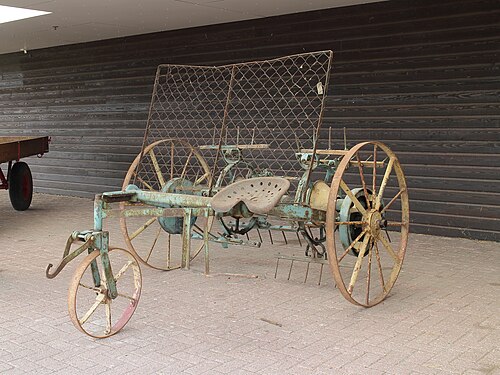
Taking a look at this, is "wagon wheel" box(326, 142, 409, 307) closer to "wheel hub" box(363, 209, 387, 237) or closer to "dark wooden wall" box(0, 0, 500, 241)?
"wheel hub" box(363, 209, 387, 237)

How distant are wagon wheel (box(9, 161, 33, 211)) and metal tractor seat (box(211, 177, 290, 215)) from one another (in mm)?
5976

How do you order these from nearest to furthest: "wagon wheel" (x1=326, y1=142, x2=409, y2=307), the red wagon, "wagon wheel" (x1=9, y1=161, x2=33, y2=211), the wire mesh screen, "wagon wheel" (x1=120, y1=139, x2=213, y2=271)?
"wagon wheel" (x1=326, y1=142, x2=409, y2=307), "wagon wheel" (x1=120, y1=139, x2=213, y2=271), the wire mesh screen, the red wagon, "wagon wheel" (x1=9, y1=161, x2=33, y2=211)

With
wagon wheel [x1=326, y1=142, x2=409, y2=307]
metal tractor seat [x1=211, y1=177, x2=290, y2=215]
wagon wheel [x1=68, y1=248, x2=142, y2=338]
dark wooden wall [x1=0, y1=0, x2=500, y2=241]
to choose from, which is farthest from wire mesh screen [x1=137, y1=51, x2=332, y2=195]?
wagon wheel [x1=68, y1=248, x2=142, y2=338]

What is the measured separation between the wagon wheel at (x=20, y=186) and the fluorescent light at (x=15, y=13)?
A: 2222mm

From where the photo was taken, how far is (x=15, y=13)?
9.29m

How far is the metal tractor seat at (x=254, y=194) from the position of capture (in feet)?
15.7

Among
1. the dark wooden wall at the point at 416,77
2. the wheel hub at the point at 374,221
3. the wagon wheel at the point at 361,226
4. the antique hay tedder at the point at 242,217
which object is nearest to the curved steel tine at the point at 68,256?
the antique hay tedder at the point at 242,217

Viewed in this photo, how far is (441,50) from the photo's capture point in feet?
25.6

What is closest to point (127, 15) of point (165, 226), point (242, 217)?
point (165, 226)

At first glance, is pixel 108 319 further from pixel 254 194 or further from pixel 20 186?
pixel 20 186

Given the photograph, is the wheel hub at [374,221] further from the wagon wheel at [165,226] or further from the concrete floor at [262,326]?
the wagon wheel at [165,226]

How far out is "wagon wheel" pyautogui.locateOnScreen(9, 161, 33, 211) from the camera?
10.0 m

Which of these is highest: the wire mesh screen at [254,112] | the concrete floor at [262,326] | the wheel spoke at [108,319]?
the wire mesh screen at [254,112]

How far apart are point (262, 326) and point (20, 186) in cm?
685
